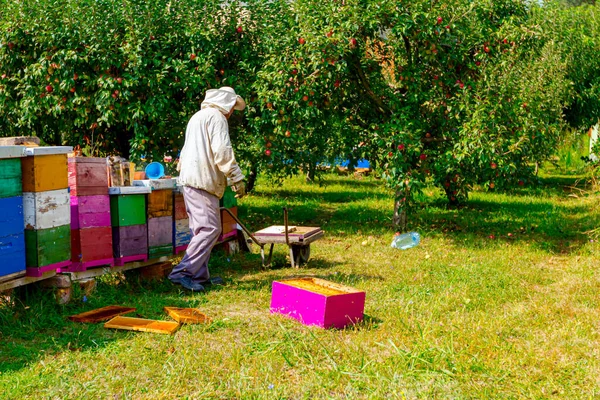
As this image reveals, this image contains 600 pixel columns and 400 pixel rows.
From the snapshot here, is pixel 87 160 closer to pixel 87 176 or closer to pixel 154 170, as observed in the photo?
pixel 87 176

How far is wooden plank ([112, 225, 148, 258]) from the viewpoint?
6668 mm

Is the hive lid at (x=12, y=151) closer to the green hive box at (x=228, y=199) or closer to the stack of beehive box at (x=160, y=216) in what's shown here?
the stack of beehive box at (x=160, y=216)

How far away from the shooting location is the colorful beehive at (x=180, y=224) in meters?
7.42

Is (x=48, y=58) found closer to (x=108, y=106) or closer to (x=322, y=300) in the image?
(x=108, y=106)

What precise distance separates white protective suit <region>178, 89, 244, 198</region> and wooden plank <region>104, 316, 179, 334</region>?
1736 millimetres

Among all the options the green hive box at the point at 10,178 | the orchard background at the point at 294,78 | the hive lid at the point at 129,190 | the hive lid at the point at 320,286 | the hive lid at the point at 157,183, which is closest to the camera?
the green hive box at the point at 10,178

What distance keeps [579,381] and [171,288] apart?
156 inches

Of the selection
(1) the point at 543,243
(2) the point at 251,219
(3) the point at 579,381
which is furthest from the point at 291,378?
(2) the point at 251,219

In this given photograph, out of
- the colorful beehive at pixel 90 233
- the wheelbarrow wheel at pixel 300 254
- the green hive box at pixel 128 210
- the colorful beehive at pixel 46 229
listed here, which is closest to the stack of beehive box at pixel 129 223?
the green hive box at pixel 128 210

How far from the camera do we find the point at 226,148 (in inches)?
267

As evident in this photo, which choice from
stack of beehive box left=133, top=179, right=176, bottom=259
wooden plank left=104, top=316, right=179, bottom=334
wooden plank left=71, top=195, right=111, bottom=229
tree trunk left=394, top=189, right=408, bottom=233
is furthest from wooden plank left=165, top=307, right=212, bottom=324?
tree trunk left=394, top=189, right=408, bottom=233

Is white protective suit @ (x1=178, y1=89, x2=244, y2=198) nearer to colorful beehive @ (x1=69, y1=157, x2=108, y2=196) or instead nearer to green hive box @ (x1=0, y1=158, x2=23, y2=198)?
colorful beehive @ (x1=69, y1=157, x2=108, y2=196)

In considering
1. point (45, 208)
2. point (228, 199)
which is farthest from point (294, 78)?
point (45, 208)

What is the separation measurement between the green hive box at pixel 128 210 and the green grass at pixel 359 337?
62cm
